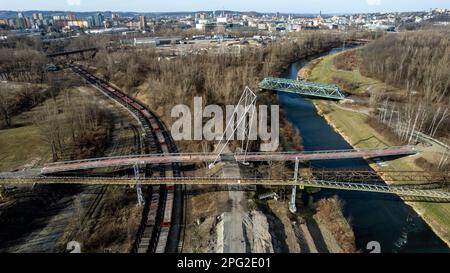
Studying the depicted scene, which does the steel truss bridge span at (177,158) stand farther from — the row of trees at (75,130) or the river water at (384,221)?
the row of trees at (75,130)

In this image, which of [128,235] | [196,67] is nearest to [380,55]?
[196,67]

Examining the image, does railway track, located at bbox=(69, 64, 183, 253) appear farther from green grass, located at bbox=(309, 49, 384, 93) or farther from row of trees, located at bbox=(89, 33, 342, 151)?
green grass, located at bbox=(309, 49, 384, 93)

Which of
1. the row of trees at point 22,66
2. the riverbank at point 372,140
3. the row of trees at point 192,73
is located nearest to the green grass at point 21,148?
the row of trees at point 192,73

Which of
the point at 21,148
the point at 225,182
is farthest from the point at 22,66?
the point at 225,182

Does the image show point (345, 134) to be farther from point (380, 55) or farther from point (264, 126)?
point (380, 55)

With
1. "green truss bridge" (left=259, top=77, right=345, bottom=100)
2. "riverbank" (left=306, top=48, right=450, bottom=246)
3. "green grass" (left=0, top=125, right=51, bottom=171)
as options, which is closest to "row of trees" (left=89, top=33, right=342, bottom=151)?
"green truss bridge" (left=259, top=77, right=345, bottom=100)

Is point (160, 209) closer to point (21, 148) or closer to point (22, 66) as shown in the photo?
point (21, 148)
